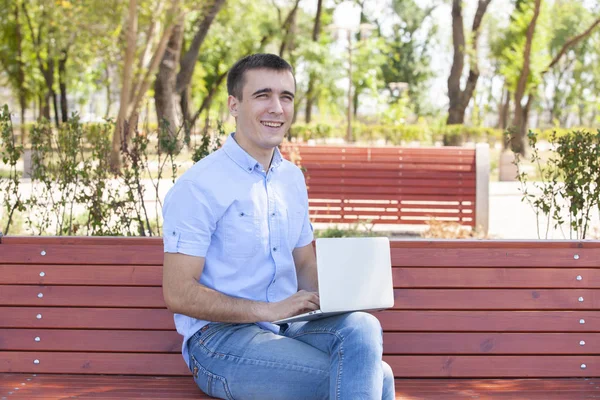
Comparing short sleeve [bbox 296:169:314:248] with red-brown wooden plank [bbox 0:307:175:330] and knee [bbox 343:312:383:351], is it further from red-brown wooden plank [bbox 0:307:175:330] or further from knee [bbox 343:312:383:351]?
red-brown wooden plank [bbox 0:307:175:330]

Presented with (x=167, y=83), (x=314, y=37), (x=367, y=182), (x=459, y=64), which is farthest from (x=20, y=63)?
(x=367, y=182)

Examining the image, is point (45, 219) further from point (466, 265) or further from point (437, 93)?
point (437, 93)

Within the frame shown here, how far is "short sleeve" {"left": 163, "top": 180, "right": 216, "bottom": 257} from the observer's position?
3225 mm

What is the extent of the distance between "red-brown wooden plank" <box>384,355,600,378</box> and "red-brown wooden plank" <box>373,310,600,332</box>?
0.12m

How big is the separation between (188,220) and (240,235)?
0.73ft

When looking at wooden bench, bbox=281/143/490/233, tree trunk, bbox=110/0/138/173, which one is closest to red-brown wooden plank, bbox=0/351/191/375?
wooden bench, bbox=281/143/490/233

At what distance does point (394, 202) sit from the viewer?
36.2ft

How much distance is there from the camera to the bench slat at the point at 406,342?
3939mm

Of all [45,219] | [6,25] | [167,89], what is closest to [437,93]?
[6,25]

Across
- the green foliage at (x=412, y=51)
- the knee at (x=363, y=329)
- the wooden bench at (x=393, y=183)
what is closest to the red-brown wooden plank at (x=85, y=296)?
the knee at (x=363, y=329)

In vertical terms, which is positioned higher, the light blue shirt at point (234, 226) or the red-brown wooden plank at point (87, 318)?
the light blue shirt at point (234, 226)

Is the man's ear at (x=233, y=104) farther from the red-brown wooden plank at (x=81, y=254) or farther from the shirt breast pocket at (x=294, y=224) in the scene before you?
the red-brown wooden plank at (x=81, y=254)

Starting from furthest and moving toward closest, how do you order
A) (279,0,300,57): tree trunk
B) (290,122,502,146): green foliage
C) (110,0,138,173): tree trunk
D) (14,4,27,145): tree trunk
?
(279,0,300,57): tree trunk < (14,4,27,145): tree trunk < (290,122,502,146): green foliage < (110,0,138,173): tree trunk

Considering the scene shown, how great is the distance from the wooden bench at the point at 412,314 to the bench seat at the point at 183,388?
0.02m
